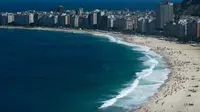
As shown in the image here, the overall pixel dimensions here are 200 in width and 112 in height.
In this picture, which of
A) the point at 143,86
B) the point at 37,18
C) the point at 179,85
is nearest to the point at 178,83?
the point at 179,85

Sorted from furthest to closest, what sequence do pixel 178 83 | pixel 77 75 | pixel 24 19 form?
pixel 24 19
pixel 77 75
pixel 178 83

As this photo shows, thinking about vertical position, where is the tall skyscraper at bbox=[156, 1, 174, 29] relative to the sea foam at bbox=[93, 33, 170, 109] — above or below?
above

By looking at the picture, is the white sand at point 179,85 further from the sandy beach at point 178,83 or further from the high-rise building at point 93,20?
the high-rise building at point 93,20

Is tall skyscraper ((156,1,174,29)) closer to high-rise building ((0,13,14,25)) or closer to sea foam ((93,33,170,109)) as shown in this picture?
sea foam ((93,33,170,109))

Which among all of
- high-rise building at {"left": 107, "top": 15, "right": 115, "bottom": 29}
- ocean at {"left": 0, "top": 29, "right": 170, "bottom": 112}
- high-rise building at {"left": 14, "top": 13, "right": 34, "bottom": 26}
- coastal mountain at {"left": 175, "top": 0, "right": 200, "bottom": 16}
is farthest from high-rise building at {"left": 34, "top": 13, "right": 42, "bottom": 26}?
coastal mountain at {"left": 175, "top": 0, "right": 200, "bottom": 16}

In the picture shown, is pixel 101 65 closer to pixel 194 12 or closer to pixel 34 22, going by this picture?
pixel 194 12

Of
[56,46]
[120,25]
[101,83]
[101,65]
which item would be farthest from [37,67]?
[120,25]

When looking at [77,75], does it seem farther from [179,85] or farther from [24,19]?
[24,19]
